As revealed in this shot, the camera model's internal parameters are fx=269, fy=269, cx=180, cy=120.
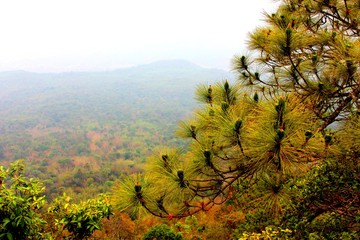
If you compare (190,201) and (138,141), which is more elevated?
(190,201)

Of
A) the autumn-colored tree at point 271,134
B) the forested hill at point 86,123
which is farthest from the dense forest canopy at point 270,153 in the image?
the forested hill at point 86,123

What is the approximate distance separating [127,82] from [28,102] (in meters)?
56.7

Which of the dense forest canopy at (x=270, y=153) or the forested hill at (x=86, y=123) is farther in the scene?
the forested hill at (x=86, y=123)

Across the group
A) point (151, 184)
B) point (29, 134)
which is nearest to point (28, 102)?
point (29, 134)

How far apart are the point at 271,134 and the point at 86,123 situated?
302 feet

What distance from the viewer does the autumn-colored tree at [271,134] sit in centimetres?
134

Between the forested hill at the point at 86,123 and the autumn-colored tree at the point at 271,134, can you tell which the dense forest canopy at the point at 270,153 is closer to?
the autumn-colored tree at the point at 271,134

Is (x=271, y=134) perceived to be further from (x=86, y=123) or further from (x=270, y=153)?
(x=86, y=123)

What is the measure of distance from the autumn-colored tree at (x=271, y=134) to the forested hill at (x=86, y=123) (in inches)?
304

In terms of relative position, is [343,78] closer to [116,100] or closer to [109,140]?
[109,140]

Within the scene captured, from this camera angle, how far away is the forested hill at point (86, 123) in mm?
42062

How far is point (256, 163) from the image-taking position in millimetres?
1459

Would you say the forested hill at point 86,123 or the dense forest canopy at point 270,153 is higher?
the dense forest canopy at point 270,153

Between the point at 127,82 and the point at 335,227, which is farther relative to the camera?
the point at 127,82
